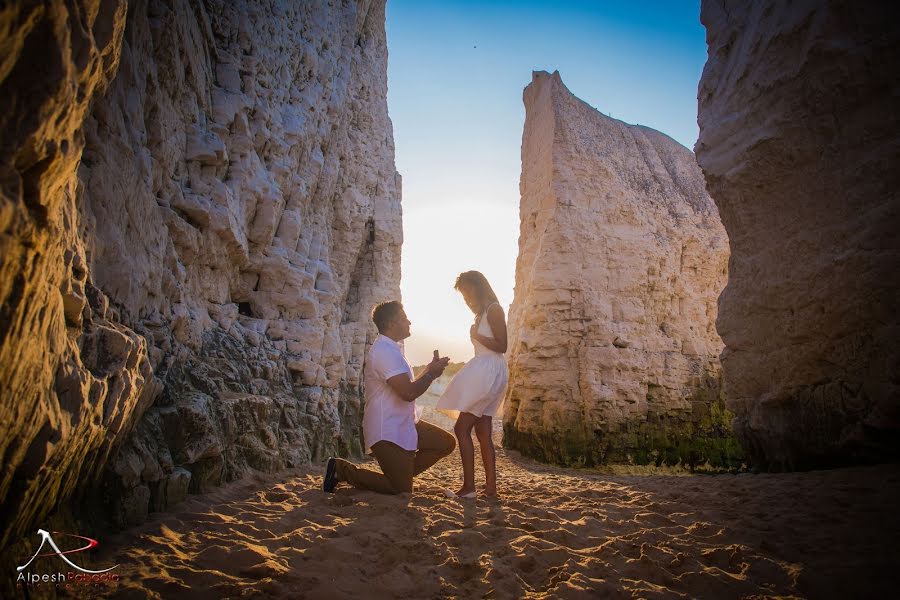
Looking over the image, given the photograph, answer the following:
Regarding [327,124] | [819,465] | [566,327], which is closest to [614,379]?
[566,327]

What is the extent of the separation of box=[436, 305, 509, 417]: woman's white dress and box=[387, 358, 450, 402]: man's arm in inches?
9.5

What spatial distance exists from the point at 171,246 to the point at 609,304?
286 inches

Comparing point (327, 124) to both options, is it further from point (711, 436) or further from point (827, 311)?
point (711, 436)

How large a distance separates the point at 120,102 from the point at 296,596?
10.7ft

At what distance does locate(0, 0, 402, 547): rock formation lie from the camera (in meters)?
1.57

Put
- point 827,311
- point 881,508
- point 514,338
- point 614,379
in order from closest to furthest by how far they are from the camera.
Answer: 1. point 881,508
2. point 827,311
3. point 614,379
4. point 514,338

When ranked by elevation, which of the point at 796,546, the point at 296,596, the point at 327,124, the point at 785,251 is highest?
the point at 327,124

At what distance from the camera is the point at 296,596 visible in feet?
6.28

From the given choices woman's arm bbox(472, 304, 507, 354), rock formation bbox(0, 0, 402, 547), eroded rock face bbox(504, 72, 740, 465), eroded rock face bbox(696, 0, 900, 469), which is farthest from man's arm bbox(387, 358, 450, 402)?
eroded rock face bbox(504, 72, 740, 465)

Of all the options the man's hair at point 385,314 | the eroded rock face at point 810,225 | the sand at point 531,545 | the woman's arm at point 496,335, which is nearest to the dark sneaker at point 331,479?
the sand at point 531,545

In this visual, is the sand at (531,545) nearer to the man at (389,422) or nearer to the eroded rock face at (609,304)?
the man at (389,422)

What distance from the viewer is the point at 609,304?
877 cm

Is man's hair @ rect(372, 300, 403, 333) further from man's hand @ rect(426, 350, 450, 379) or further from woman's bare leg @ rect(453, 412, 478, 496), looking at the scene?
woman's bare leg @ rect(453, 412, 478, 496)

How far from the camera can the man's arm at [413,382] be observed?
3617mm
